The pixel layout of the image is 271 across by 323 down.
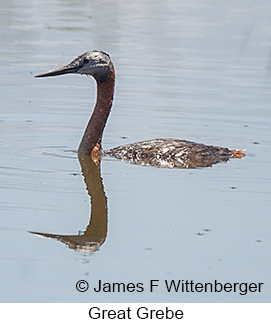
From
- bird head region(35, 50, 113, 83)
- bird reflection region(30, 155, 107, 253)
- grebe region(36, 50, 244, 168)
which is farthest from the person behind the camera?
bird head region(35, 50, 113, 83)

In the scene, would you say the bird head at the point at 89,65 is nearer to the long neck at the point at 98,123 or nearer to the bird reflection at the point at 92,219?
the long neck at the point at 98,123

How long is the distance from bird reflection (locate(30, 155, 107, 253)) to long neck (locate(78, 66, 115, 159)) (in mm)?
102

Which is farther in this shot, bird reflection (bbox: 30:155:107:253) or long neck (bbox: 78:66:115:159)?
long neck (bbox: 78:66:115:159)

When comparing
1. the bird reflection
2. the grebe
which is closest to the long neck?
the grebe

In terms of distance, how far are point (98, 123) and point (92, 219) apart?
2.38 metres

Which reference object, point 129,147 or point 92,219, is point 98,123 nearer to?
point 129,147

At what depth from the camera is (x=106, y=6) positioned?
72.3 ft

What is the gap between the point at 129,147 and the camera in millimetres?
10016

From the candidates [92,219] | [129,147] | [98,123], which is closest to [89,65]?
[98,123]

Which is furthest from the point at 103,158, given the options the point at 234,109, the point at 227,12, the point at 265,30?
the point at 227,12

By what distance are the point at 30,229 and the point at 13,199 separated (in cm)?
84

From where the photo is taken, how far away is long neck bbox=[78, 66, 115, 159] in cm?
1027

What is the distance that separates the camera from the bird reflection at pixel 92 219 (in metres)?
7.37

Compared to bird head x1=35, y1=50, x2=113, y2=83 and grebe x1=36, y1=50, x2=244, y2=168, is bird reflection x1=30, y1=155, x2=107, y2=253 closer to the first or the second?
grebe x1=36, y1=50, x2=244, y2=168
